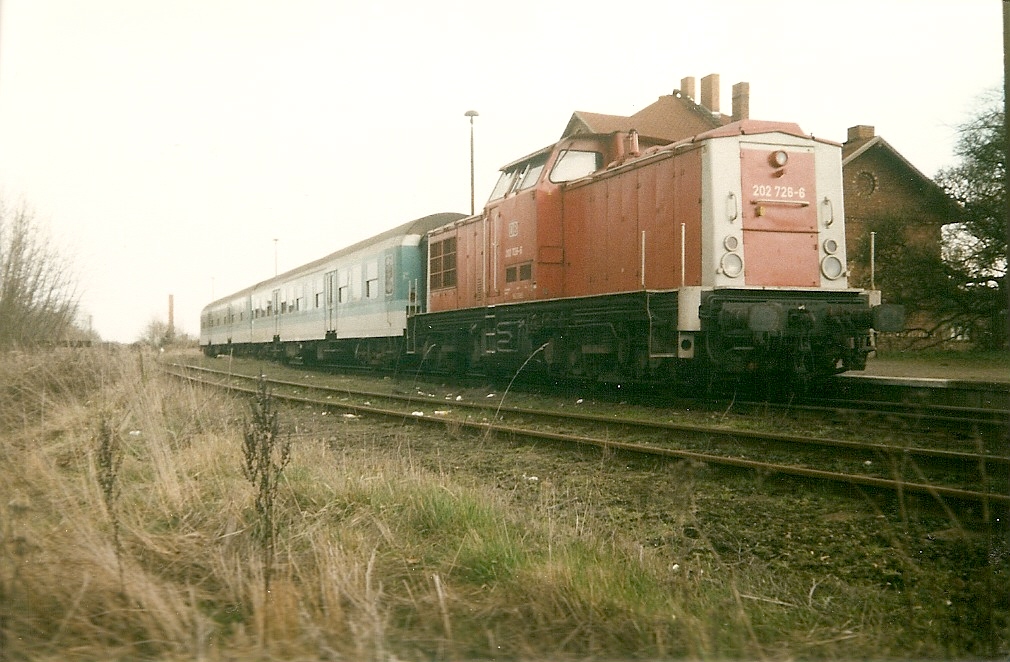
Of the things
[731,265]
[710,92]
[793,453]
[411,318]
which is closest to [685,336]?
[731,265]

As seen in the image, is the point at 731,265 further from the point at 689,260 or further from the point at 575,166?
the point at 575,166

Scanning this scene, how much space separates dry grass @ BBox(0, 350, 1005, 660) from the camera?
8.12 feet

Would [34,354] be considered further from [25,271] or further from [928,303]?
[928,303]

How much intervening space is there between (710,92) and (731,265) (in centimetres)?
2899

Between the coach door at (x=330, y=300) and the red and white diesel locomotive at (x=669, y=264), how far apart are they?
7.51 meters

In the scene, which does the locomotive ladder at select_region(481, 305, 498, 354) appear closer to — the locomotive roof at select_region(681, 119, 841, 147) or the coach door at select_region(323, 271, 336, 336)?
the locomotive roof at select_region(681, 119, 841, 147)

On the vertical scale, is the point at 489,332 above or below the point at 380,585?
above

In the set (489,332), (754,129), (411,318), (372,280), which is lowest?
(489,332)

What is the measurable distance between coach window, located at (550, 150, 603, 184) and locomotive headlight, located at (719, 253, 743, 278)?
305 cm

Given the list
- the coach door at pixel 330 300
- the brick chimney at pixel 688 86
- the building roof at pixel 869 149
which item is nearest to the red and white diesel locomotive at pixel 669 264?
the coach door at pixel 330 300

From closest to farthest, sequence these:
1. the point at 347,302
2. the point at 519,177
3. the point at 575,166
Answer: the point at 575,166 → the point at 519,177 → the point at 347,302

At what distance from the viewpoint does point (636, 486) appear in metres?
5.20

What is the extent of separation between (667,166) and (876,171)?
2215 cm

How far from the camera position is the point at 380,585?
2.84 m
